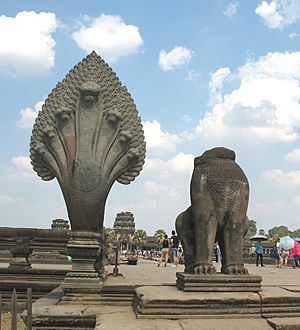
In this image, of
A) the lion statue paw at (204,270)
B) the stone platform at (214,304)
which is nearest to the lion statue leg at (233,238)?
the lion statue paw at (204,270)

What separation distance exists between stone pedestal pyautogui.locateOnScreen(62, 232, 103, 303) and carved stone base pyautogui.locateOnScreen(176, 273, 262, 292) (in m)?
1.27

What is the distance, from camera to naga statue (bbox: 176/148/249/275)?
529cm

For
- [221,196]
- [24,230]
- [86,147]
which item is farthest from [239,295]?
[24,230]

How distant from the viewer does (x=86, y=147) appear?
6.02 m

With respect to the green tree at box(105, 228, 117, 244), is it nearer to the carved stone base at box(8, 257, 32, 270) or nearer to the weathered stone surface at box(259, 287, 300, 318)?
the carved stone base at box(8, 257, 32, 270)

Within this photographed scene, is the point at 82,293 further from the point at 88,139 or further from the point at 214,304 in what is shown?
the point at 88,139

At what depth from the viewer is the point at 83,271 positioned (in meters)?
5.74

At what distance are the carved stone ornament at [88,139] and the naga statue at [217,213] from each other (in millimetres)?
1233

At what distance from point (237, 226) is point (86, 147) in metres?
2.27

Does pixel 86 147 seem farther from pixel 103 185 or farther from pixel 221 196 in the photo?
pixel 221 196

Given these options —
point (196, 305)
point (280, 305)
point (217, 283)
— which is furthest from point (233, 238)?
point (196, 305)

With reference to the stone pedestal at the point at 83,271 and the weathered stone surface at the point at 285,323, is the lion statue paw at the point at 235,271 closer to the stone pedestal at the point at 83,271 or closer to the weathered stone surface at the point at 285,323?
the weathered stone surface at the point at 285,323

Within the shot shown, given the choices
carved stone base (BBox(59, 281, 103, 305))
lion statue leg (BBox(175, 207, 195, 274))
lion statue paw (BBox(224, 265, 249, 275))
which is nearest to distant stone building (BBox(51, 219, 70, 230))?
carved stone base (BBox(59, 281, 103, 305))

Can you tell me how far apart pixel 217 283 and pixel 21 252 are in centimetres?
523
